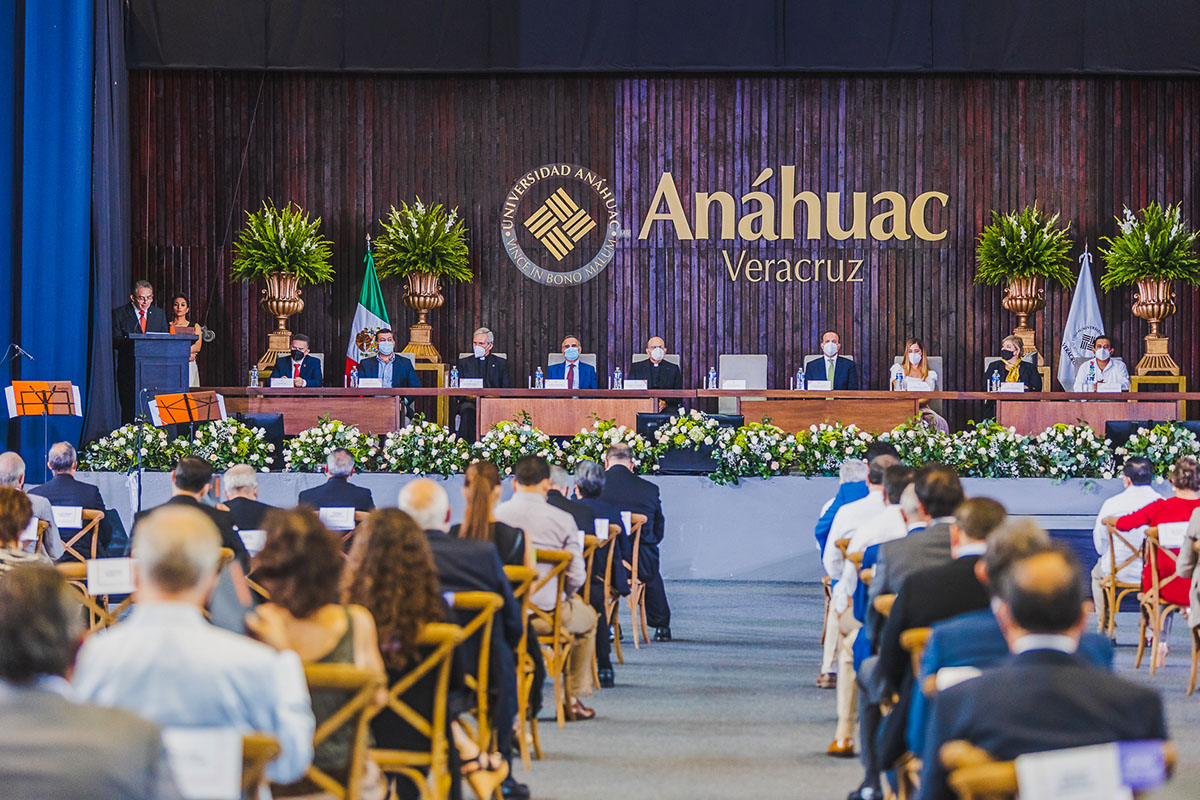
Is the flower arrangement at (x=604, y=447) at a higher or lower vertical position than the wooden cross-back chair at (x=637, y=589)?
higher

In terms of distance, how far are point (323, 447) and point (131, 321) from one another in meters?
3.17

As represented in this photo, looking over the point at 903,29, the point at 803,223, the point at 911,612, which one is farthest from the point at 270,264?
the point at 911,612

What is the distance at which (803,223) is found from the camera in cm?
1245

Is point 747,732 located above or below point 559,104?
below

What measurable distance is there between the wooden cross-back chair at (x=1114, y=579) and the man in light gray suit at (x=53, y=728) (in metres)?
5.14

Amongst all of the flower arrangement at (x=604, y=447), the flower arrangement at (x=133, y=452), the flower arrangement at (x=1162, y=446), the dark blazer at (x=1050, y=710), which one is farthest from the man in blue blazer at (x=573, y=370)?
the dark blazer at (x=1050, y=710)

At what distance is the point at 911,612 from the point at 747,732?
1845mm

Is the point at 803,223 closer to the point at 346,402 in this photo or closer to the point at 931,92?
the point at 931,92

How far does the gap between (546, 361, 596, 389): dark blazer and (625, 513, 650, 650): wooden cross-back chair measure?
4.07 m

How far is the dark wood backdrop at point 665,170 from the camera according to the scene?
1234cm

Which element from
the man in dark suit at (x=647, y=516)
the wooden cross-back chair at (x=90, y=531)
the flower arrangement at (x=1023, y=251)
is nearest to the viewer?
the wooden cross-back chair at (x=90, y=531)

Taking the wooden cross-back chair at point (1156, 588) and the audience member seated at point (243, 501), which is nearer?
the audience member seated at point (243, 501)

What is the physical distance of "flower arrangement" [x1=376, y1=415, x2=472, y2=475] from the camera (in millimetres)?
8281

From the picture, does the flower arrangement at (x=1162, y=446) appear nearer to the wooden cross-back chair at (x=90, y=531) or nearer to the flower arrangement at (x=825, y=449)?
the flower arrangement at (x=825, y=449)
